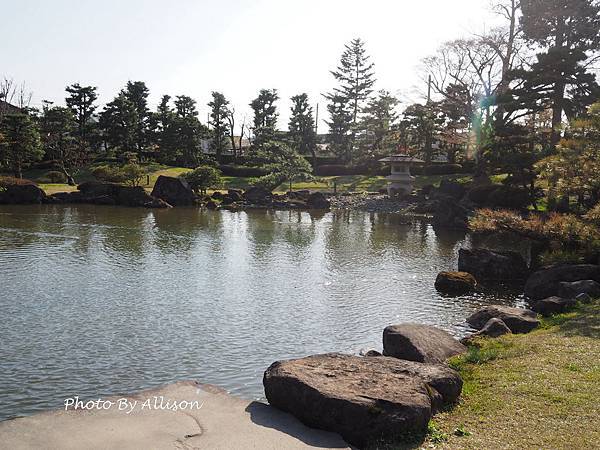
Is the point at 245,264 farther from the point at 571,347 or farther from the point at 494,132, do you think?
the point at 494,132

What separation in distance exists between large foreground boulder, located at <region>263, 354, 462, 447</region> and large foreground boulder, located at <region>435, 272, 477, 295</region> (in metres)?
10.4

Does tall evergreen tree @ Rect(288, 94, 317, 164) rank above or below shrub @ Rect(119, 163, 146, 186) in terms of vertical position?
above

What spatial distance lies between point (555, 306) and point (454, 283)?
4.36 metres

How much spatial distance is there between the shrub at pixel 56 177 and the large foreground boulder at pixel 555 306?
51.3 meters

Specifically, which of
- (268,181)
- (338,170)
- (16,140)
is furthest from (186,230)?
(338,170)

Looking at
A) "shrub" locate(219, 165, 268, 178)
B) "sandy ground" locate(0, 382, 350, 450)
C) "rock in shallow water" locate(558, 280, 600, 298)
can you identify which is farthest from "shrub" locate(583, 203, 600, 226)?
"shrub" locate(219, 165, 268, 178)

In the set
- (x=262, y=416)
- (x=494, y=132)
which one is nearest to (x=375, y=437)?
(x=262, y=416)

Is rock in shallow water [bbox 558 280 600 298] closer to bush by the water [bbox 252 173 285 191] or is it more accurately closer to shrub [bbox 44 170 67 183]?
bush by the water [bbox 252 173 285 191]

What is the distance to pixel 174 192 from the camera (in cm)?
4931

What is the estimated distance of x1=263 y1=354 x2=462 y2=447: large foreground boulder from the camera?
802 centimetres

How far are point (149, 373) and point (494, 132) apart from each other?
107 feet

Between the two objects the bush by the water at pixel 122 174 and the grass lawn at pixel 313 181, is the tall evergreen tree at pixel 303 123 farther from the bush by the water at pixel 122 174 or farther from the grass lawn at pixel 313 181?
the bush by the water at pixel 122 174

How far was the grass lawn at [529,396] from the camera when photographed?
7.59 metres

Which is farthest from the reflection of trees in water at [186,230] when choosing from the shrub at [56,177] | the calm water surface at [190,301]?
the shrub at [56,177]
